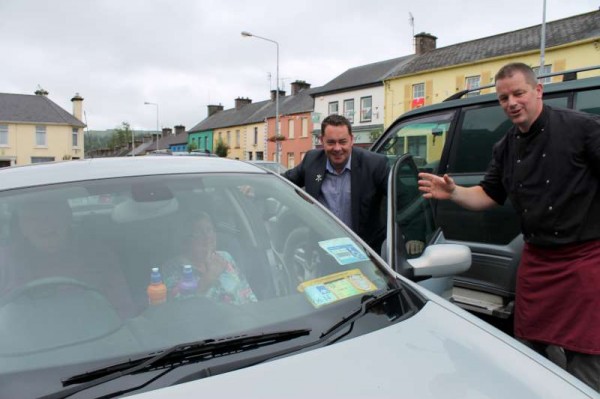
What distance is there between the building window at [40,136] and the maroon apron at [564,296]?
55.4 metres

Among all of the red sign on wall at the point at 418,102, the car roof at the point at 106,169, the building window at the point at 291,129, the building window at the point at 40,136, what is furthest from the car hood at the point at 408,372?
the building window at the point at 40,136

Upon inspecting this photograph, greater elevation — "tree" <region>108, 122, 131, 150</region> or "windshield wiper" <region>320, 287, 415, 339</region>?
"tree" <region>108, 122, 131, 150</region>

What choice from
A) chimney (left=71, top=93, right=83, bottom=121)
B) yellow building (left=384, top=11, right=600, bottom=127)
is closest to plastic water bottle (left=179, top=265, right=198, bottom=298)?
yellow building (left=384, top=11, right=600, bottom=127)

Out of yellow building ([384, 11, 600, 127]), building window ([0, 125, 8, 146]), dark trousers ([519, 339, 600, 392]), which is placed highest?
yellow building ([384, 11, 600, 127])

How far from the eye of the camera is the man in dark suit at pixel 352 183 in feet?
→ 10.7

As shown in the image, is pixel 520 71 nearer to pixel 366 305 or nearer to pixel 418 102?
pixel 366 305

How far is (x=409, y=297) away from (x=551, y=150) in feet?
3.65

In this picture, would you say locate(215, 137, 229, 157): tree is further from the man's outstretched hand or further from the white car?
the white car

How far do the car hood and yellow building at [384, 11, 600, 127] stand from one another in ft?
70.5

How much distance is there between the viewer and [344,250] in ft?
6.71

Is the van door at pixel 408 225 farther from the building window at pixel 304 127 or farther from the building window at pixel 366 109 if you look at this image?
the building window at pixel 304 127

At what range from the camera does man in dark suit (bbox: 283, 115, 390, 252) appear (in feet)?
10.7

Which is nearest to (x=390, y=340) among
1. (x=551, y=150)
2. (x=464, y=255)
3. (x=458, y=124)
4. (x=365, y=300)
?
(x=365, y=300)

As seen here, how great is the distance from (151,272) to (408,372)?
941mm
